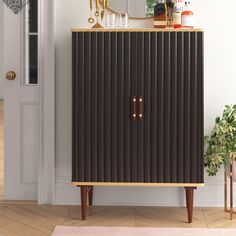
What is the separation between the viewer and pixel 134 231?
405 centimetres

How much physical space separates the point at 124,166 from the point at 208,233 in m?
0.71

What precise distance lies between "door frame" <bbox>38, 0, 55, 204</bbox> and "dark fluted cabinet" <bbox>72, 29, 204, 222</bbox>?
17.8 inches

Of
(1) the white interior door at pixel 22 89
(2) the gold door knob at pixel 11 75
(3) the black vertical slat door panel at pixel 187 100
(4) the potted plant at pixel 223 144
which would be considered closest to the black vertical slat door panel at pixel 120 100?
(3) the black vertical slat door panel at pixel 187 100

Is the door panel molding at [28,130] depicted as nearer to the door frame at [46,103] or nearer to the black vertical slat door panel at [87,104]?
the door frame at [46,103]

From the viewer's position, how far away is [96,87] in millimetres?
4223

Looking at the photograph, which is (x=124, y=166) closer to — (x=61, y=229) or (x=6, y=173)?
(x=61, y=229)

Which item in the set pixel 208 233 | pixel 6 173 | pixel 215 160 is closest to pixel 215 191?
pixel 215 160

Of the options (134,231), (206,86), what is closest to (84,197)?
(134,231)

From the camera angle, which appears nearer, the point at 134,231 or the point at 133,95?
the point at 134,231

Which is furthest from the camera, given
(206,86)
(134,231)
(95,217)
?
(206,86)

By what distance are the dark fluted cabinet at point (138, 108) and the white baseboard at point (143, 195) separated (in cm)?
42

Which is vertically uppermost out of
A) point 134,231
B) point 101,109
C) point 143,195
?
point 101,109

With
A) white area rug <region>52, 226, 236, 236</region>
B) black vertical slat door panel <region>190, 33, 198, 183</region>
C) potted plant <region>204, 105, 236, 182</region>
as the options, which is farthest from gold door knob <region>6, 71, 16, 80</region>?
potted plant <region>204, 105, 236, 182</region>

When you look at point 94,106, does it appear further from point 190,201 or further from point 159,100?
point 190,201
